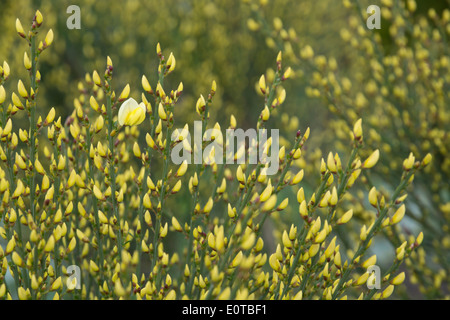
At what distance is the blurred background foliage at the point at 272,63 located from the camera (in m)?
2.17

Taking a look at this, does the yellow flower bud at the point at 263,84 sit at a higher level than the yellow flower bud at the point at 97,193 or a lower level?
higher

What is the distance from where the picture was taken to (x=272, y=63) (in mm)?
3900

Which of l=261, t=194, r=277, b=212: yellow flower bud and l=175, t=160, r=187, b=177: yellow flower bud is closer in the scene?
l=261, t=194, r=277, b=212: yellow flower bud

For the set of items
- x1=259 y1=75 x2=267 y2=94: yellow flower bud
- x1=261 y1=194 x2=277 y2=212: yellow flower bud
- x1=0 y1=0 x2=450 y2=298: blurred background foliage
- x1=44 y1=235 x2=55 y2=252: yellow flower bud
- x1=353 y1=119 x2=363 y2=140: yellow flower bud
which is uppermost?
x1=0 y1=0 x2=450 y2=298: blurred background foliage

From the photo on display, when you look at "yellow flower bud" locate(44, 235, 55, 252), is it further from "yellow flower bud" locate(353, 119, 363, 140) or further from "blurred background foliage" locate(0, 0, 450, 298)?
"blurred background foliage" locate(0, 0, 450, 298)

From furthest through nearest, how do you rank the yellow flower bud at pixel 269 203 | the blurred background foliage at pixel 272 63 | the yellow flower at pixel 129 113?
the blurred background foliage at pixel 272 63 < the yellow flower at pixel 129 113 < the yellow flower bud at pixel 269 203

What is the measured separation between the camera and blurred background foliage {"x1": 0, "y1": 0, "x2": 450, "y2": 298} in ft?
7.11

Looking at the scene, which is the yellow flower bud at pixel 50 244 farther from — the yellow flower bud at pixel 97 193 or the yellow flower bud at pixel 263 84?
the yellow flower bud at pixel 263 84

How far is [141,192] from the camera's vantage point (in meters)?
1.14

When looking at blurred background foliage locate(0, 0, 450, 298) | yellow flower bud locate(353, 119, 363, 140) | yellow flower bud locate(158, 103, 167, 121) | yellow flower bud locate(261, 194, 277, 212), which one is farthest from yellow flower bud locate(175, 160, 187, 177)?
blurred background foliage locate(0, 0, 450, 298)

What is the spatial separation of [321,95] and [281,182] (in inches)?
40.5

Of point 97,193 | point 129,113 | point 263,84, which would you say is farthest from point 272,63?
point 97,193

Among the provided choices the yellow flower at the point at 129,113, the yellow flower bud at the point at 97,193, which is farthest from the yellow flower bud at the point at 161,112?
the yellow flower bud at the point at 97,193
